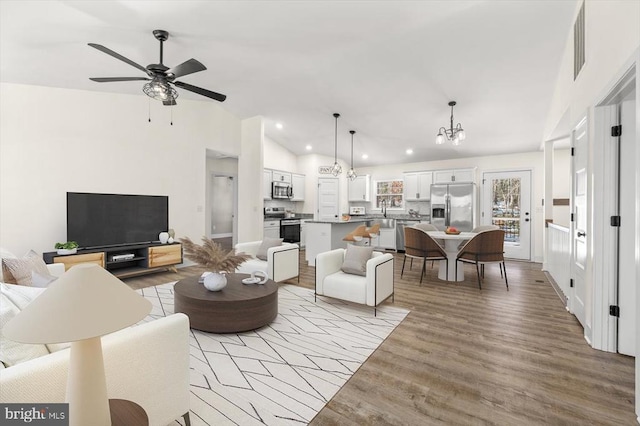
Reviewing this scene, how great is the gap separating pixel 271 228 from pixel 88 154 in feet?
13.2

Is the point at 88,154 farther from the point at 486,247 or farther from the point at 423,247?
the point at 486,247

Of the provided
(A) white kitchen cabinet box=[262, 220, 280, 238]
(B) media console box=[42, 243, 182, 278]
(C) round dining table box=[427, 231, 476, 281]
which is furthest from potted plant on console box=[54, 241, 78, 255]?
(C) round dining table box=[427, 231, 476, 281]

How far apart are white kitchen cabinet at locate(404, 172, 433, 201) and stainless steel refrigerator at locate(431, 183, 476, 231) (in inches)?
11.9

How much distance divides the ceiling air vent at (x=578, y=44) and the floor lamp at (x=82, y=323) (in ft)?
13.8

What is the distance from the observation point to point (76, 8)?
2.72 metres

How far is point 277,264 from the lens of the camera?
403 centimetres

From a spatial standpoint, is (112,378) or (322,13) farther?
(322,13)

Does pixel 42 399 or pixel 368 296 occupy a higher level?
pixel 42 399

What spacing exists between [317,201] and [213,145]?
3.39 metres

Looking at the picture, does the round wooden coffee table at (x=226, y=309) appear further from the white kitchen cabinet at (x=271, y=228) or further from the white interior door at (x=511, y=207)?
the white interior door at (x=511, y=207)

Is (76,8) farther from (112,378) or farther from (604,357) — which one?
(604,357)

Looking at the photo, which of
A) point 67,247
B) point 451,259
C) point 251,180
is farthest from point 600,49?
point 67,247

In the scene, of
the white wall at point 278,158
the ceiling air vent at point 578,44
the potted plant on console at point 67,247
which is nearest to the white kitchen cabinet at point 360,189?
the white wall at point 278,158

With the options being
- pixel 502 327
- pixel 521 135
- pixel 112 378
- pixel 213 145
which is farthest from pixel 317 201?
pixel 112 378
